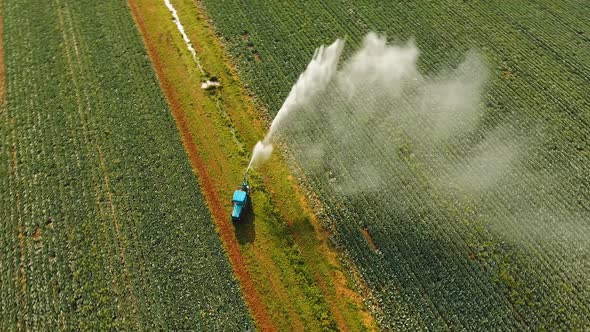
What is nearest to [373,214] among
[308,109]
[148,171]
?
[308,109]

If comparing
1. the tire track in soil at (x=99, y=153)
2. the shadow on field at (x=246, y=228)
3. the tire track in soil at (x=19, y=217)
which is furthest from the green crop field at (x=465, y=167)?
the tire track in soil at (x=19, y=217)

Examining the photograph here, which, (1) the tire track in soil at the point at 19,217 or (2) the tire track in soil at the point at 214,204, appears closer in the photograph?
(2) the tire track in soil at the point at 214,204

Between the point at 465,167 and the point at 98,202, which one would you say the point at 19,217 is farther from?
the point at 465,167

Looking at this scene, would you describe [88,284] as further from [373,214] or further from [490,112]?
[490,112]

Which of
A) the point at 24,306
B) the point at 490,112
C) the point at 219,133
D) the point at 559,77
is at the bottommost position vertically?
the point at 24,306

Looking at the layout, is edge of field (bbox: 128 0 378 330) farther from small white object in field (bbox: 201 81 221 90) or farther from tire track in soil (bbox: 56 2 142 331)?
tire track in soil (bbox: 56 2 142 331)

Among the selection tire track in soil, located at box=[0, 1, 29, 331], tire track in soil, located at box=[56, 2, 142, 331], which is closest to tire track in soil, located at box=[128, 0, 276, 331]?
tire track in soil, located at box=[56, 2, 142, 331]

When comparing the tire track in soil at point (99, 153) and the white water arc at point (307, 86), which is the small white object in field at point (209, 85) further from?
the tire track in soil at point (99, 153)

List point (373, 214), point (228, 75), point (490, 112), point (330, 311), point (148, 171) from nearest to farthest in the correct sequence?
1. point (330, 311)
2. point (373, 214)
3. point (148, 171)
4. point (490, 112)
5. point (228, 75)
